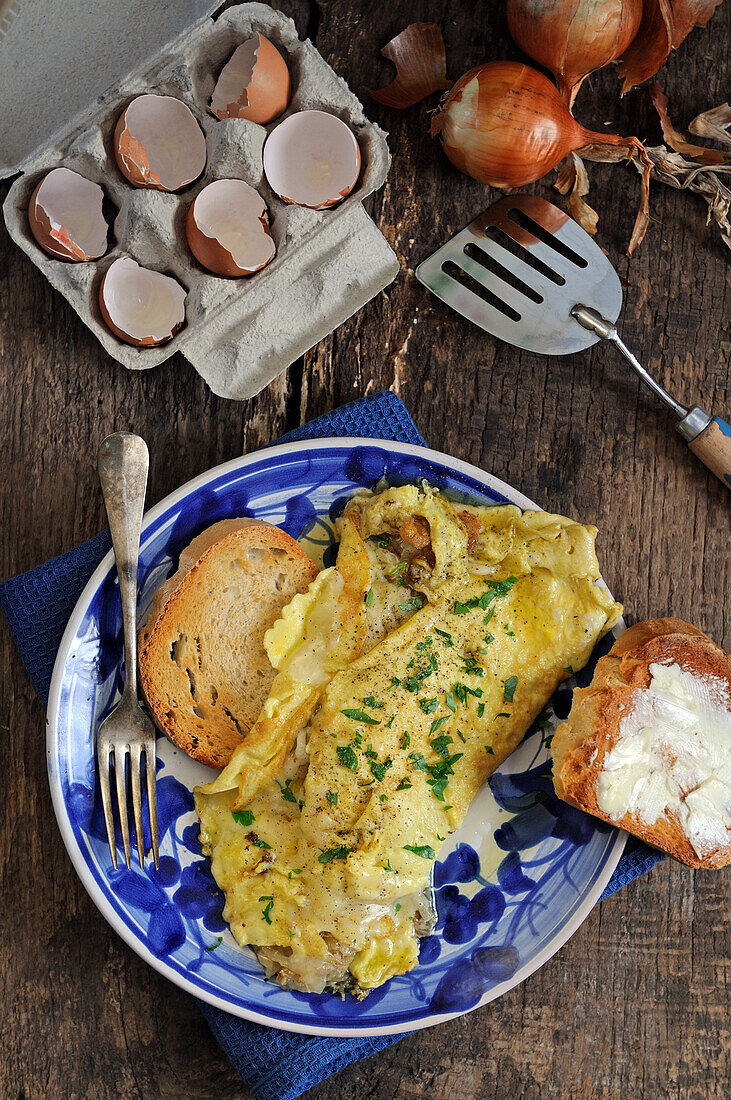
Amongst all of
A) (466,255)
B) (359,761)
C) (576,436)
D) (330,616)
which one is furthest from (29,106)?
(359,761)

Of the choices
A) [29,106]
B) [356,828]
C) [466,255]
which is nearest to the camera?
[356,828]

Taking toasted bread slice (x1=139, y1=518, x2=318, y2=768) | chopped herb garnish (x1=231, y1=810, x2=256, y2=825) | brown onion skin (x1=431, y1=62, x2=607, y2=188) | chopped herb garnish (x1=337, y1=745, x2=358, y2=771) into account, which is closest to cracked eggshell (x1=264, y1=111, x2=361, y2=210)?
brown onion skin (x1=431, y1=62, x2=607, y2=188)

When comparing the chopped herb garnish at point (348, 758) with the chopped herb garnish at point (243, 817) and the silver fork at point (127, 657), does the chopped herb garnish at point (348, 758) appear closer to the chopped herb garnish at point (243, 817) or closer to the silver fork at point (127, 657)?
the chopped herb garnish at point (243, 817)

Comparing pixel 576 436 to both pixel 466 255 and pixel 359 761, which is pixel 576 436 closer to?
pixel 466 255

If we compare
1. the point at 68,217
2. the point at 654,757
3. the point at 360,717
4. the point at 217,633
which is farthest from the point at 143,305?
the point at 654,757

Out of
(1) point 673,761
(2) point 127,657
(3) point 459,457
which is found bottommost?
(1) point 673,761

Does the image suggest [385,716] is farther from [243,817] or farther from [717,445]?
[717,445]
